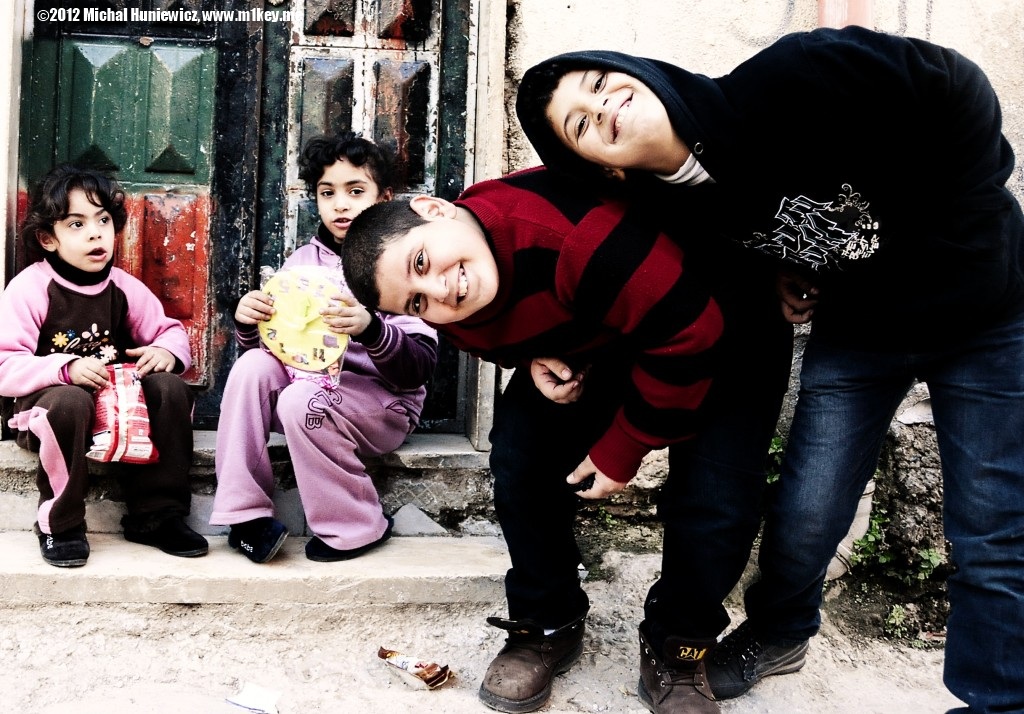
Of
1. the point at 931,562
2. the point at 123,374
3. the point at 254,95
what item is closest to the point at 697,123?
the point at 931,562

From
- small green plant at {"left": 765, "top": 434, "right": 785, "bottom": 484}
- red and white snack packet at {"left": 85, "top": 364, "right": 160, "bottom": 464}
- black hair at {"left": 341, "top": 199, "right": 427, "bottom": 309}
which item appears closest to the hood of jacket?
black hair at {"left": 341, "top": 199, "right": 427, "bottom": 309}

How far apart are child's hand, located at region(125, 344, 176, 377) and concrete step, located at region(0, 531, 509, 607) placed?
54 cm

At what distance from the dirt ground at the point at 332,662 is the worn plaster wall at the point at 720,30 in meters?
1.52

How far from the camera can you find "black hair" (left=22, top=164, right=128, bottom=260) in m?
2.73

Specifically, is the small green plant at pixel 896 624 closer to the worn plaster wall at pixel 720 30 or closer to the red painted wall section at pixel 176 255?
the worn plaster wall at pixel 720 30

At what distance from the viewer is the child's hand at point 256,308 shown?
2.60 metres

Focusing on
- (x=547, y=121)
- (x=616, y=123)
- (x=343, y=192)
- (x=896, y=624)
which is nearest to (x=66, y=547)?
(x=343, y=192)

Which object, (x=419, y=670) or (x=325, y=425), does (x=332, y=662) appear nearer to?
(x=419, y=670)

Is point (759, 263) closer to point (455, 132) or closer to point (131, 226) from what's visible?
point (455, 132)

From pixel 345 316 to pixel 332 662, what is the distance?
3.00 ft

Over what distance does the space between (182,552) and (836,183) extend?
2025 millimetres

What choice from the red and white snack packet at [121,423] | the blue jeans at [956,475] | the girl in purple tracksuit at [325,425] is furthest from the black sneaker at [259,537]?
the blue jeans at [956,475]

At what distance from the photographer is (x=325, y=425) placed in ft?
8.63

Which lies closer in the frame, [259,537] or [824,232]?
[824,232]
